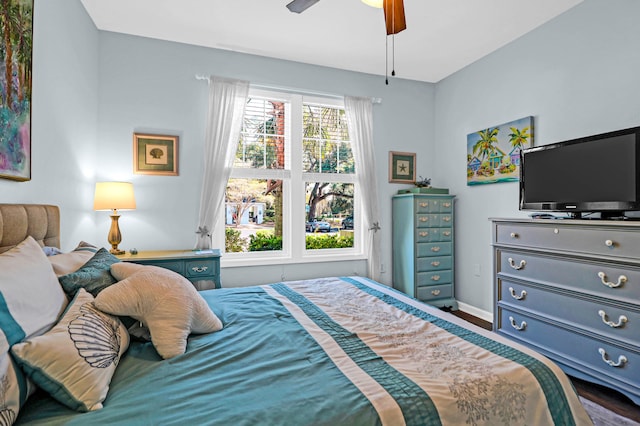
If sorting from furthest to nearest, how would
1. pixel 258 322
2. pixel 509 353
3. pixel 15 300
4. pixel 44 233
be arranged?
1. pixel 44 233
2. pixel 258 322
3. pixel 509 353
4. pixel 15 300

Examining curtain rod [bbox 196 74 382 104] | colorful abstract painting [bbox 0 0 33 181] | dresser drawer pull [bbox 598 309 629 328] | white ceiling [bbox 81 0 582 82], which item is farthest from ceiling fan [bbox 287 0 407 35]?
dresser drawer pull [bbox 598 309 629 328]

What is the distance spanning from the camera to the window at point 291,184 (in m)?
3.59

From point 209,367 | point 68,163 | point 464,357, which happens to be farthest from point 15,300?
point 68,163

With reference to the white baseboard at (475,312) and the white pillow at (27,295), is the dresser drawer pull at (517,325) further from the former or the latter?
the white pillow at (27,295)

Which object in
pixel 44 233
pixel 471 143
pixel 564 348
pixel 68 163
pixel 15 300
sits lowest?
pixel 564 348

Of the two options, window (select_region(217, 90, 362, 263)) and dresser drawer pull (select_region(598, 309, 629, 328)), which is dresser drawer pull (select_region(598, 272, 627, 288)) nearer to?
dresser drawer pull (select_region(598, 309, 629, 328))

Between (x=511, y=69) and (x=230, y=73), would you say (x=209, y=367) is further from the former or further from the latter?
(x=511, y=69)

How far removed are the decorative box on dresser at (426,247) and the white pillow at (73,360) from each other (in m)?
3.06

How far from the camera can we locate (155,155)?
3193 millimetres

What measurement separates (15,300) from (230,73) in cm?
294

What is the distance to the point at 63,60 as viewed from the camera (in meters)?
2.28

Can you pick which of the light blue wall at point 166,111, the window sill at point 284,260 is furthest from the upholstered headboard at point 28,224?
the window sill at point 284,260

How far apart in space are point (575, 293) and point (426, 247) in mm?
1598

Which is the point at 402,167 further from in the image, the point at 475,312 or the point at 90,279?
the point at 90,279
